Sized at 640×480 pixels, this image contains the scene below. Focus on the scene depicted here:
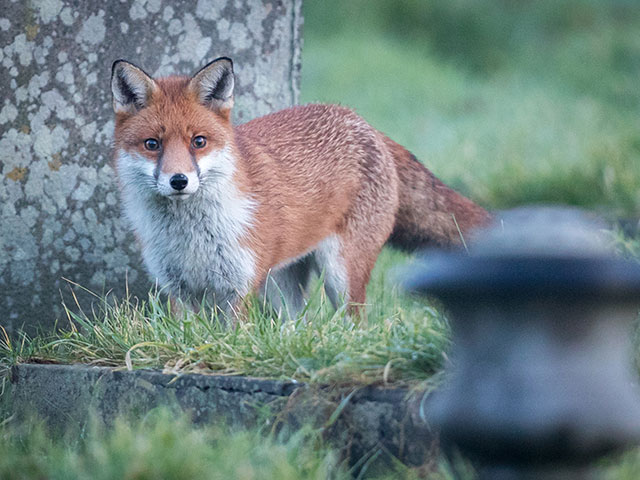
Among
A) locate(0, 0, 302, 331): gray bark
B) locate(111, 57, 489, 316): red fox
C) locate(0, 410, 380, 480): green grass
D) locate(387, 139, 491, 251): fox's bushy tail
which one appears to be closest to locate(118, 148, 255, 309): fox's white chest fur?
locate(111, 57, 489, 316): red fox

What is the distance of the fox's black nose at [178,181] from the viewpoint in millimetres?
4109

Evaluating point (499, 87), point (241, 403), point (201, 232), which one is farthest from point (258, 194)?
point (499, 87)

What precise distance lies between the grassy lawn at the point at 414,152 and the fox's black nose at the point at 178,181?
565mm

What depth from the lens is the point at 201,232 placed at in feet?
14.6

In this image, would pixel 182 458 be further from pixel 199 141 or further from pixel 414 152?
pixel 414 152

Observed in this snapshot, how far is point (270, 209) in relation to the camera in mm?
4680

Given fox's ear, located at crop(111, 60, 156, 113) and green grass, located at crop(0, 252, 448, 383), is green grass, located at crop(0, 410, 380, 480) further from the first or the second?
fox's ear, located at crop(111, 60, 156, 113)

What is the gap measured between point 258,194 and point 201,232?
1.31 feet

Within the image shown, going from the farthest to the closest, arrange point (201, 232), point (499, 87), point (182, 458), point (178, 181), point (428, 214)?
1. point (499, 87)
2. point (428, 214)
3. point (201, 232)
4. point (178, 181)
5. point (182, 458)

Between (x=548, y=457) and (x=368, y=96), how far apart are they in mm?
12788

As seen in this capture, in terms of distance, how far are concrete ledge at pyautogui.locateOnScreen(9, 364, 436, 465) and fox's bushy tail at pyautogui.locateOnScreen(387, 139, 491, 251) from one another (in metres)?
2.30

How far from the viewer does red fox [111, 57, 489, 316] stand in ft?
14.3

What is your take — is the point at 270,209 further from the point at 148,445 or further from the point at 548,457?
the point at 548,457

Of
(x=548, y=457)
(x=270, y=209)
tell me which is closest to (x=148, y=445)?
(x=548, y=457)
